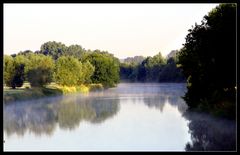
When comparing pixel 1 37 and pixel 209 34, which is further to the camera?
pixel 209 34

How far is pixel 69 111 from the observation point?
40812 millimetres

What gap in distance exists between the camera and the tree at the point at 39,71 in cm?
6593

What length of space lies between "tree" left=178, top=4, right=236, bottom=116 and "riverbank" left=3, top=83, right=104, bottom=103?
22552 mm

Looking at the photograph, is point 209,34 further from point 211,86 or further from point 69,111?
point 69,111

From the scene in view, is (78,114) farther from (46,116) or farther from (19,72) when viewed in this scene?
(19,72)

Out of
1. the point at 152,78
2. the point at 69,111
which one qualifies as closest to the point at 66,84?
the point at 69,111

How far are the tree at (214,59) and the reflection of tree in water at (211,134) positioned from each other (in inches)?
40.0

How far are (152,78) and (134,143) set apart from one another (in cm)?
→ 12199

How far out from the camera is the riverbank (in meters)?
49.1

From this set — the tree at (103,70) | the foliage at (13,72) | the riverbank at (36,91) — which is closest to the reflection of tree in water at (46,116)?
the riverbank at (36,91)

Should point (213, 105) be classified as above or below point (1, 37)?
below

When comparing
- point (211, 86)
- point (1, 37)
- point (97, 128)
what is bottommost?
point (97, 128)

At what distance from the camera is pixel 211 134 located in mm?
22406

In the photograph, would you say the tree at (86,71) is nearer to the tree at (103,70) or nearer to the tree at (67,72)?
the tree at (67,72)
